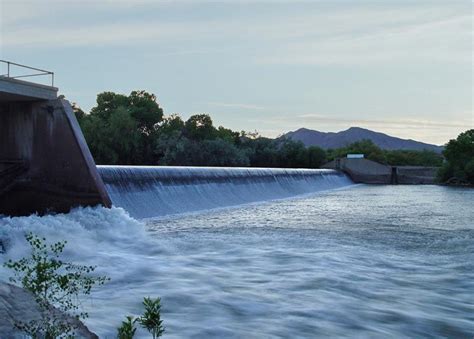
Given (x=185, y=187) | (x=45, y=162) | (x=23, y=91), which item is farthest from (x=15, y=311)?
(x=185, y=187)

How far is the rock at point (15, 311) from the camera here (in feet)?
14.1

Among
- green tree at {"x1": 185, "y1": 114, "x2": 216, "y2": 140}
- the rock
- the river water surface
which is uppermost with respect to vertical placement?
green tree at {"x1": 185, "y1": 114, "x2": 216, "y2": 140}

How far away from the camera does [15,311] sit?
4.49 metres

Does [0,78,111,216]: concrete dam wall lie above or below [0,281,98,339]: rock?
above

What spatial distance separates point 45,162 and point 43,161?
0.08 m

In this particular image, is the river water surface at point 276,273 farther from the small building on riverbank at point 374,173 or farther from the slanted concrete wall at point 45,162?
the small building on riverbank at point 374,173

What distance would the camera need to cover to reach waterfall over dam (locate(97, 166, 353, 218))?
721 inches

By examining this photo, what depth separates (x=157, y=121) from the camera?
69625mm

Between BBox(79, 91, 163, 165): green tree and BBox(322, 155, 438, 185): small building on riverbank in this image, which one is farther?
BBox(322, 155, 438, 185): small building on riverbank

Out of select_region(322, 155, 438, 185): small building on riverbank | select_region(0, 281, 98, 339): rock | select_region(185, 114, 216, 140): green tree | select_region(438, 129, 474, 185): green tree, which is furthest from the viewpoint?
select_region(185, 114, 216, 140): green tree

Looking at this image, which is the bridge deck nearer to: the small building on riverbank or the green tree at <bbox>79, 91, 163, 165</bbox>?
the green tree at <bbox>79, 91, 163, 165</bbox>

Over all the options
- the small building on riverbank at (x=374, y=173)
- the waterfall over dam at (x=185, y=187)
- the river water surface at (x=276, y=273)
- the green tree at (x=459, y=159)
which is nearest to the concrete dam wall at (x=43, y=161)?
the river water surface at (x=276, y=273)

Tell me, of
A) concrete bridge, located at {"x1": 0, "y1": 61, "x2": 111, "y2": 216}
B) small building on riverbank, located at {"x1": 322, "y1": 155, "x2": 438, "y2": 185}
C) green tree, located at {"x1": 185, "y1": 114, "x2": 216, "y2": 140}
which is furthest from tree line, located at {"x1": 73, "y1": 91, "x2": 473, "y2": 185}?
concrete bridge, located at {"x1": 0, "y1": 61, "x2": 111, "y2": 216}

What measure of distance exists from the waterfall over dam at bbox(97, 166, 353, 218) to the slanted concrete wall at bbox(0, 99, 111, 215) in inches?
89.7
